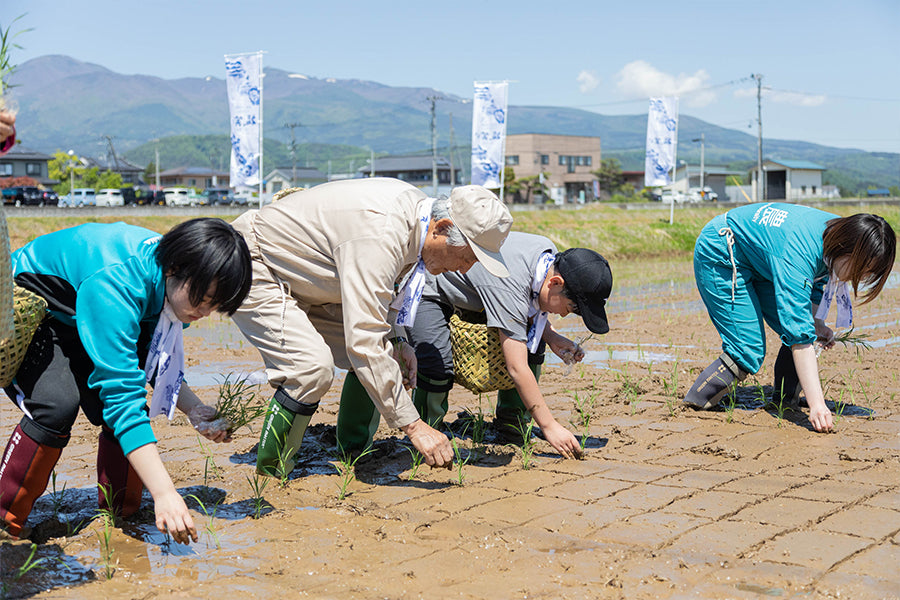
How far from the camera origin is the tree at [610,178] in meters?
80.6

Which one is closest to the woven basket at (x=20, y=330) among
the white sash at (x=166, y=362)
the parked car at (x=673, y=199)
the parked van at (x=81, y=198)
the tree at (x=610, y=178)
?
the white sash at (x=166, y=362)

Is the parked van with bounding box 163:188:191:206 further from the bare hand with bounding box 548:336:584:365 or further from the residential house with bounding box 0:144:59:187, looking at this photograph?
the bare hand with bounding box 548:336:584:365

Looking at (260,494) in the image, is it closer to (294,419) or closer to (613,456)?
(294,419)

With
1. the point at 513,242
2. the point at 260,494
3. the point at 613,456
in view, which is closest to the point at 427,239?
the point at 513,242

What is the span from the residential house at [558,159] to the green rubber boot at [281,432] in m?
77.3

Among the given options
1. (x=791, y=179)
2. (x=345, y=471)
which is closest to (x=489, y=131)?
(x=345, y=471)

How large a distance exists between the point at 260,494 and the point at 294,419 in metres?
0.34

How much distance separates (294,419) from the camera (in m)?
3.59

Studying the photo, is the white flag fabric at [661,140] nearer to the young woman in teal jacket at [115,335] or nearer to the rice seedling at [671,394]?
the rice seedling at [671,394]

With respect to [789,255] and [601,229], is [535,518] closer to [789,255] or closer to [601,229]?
[789,255]

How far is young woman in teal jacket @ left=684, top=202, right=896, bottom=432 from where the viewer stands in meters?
4.38

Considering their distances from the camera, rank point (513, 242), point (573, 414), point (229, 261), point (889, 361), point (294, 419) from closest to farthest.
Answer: point (229, 261) < point (294, 419) < point (513, 242) < point (573, 414) < point (889, 361)

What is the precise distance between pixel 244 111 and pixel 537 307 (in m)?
16.7

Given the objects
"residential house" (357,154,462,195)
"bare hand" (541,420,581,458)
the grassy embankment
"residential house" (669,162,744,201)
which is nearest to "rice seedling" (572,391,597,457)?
"bare hand" (541,420,581,458)
